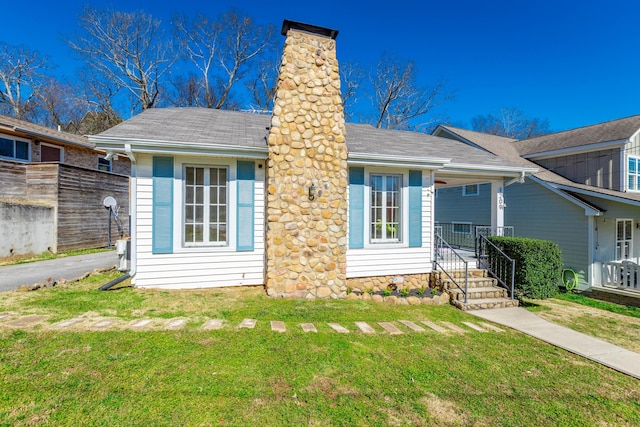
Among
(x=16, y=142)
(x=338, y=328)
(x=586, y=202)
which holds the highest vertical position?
(x=16, y=142)

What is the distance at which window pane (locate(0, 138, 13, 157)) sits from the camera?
41.4 ft

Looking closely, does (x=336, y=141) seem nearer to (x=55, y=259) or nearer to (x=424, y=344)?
(x=424, y=344)

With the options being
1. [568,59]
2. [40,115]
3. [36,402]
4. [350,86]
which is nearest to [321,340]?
[36,402]

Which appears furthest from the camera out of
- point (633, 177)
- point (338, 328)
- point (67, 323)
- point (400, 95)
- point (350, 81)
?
point (400, 95)

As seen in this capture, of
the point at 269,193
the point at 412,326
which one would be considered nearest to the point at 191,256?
the point at 269,193

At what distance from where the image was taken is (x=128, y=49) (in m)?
20.6

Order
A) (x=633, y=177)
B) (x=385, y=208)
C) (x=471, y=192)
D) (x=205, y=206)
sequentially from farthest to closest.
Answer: (x=471, y=192), (x=633, y=177), (x=385, y=208), (x=205, y=206)

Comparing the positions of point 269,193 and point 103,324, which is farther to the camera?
point 269,193

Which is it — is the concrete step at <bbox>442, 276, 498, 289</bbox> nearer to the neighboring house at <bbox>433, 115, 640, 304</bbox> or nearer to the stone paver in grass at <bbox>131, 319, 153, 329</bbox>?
the neighboring house at <bbox>433, 115, 640, 304</bbox>

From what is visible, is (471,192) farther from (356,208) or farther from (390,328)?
(390,328)

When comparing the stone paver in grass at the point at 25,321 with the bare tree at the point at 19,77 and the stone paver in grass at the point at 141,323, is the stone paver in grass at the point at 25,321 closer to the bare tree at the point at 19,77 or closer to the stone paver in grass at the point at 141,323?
the stone paver in grass at the point at 141,323

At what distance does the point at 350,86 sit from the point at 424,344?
→ 888 inches

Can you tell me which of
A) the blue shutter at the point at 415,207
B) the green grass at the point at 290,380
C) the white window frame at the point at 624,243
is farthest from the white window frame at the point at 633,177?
the green grass at the point at 290,380

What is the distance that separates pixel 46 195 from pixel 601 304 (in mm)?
20211
